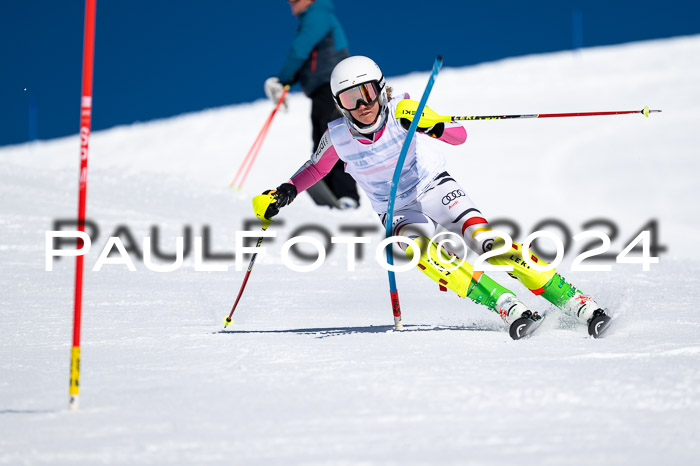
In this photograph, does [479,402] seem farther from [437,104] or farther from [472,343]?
[437,104]

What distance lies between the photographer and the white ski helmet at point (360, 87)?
405 cm

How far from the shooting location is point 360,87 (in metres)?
4.05

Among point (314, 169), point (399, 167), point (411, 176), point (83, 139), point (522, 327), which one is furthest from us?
point (314, 169)

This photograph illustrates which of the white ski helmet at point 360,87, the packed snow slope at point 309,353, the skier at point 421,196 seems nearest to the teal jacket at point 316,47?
the packed snow slope at point 309,353

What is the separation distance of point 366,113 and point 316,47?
4741mm

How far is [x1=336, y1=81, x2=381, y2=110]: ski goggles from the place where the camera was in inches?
160

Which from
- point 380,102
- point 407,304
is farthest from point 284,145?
point 380,102

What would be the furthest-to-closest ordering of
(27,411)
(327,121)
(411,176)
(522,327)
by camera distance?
(327,121) < (411,176) < (522,327) < (27,411)

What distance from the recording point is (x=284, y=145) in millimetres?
16750

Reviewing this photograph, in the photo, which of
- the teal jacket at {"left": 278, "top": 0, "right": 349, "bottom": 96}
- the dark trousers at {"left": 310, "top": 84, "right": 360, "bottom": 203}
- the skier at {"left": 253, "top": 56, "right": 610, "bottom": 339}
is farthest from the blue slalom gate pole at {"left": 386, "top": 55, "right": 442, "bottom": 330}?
the teal jacket at {"left": 278, "top": 0, "right": 349, "bottom": 96}

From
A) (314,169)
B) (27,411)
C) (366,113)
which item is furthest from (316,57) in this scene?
(27,411)

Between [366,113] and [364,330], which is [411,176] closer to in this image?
[366,113]

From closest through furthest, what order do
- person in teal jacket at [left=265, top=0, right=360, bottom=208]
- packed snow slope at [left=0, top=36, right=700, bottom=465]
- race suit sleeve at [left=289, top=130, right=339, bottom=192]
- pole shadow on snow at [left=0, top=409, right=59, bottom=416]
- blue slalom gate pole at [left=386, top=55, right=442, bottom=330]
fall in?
packed snow slope at [left=0, top=36, right=700, bottom=465], pole shadow on snow at [left=0, top=409, right=59, bottom=416], blue slalom gate pole at [left=386, top=55, right=442, bottom=330], race suit sleeve at [left=289, top=130, right=339, bottom=192], person in teal jacket at [left=265, top=0, right=360, bottom=208]

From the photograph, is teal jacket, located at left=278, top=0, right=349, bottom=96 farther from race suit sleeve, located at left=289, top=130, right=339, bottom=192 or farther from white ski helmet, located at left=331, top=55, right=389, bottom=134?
white ski helmet, located at left=331, top=55, right=389, bottom=134
